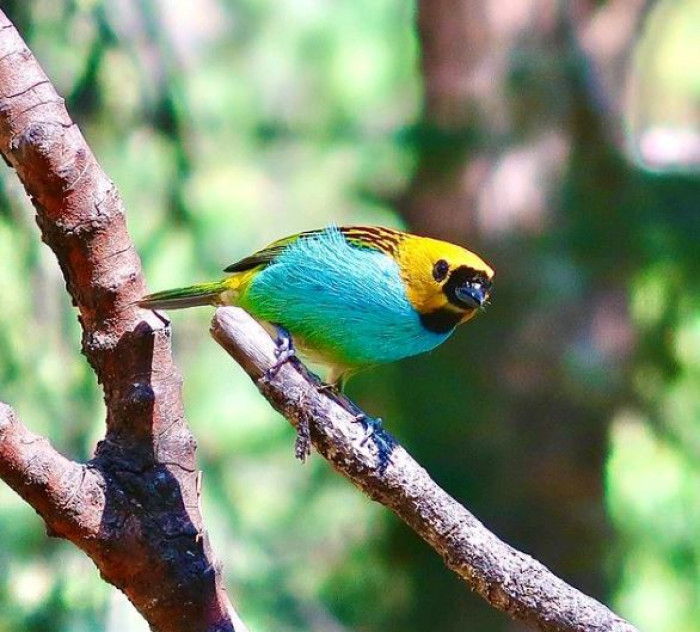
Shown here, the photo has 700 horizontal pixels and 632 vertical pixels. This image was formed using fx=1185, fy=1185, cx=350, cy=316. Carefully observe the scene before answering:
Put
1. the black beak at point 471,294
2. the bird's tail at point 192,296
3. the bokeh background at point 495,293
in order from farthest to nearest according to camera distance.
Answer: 1. the bokeh background at point 495,293
2. the black beak at point 471,294
3. the bird's tail at point 192,296

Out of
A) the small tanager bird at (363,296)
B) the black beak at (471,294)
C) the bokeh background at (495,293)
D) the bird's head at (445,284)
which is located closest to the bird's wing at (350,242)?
the small tanager bird at (363,296)

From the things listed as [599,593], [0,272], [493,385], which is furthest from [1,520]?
[599,593]

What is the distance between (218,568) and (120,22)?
2.86m

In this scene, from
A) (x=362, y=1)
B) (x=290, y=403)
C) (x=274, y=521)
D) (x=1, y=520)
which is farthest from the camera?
(x=362, y=1)

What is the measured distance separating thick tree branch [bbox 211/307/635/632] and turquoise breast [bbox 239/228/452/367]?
89cm

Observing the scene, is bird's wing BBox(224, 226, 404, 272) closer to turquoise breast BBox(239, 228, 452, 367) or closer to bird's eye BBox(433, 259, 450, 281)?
turquoise breast BBox(239, 228, 452, 367)

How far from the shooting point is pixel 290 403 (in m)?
2.45

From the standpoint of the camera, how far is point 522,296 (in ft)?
18.2

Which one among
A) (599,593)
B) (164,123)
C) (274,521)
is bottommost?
(599,593)

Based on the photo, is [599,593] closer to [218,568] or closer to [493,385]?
[493,385]

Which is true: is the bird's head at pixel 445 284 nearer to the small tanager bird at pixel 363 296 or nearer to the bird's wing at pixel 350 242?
the small tanager bird at pixel 363 296

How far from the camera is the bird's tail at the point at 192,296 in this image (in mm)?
3057

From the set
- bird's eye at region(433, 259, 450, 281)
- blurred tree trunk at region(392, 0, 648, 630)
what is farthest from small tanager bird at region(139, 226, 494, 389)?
blurred tree trunk at region(392, 0, 648, 630)

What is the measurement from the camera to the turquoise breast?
3.39 meters
